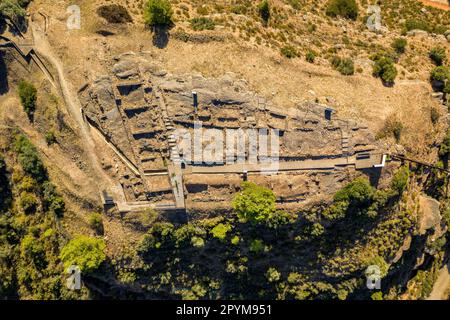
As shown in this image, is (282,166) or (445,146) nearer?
(282,166)

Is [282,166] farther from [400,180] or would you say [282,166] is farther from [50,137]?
[50,137]

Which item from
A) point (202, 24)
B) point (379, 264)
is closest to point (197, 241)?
point (379, 264)

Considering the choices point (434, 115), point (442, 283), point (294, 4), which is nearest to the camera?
point (434, 115)

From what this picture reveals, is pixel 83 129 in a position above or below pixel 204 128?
below

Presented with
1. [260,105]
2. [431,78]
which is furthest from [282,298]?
[431,78]

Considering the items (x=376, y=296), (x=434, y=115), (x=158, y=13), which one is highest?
(x=158, y=13)

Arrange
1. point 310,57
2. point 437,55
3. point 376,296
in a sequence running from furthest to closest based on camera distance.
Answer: point 376,296 < point 437,55 < point 310,57

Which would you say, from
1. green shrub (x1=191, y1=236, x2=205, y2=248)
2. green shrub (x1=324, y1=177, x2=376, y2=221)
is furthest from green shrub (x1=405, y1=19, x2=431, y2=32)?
green shrub (x1=191, y1=236, x2=205, y2=248)

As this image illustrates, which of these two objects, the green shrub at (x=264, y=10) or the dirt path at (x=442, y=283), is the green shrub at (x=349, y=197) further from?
the dirt path at (x=442, y=283)
